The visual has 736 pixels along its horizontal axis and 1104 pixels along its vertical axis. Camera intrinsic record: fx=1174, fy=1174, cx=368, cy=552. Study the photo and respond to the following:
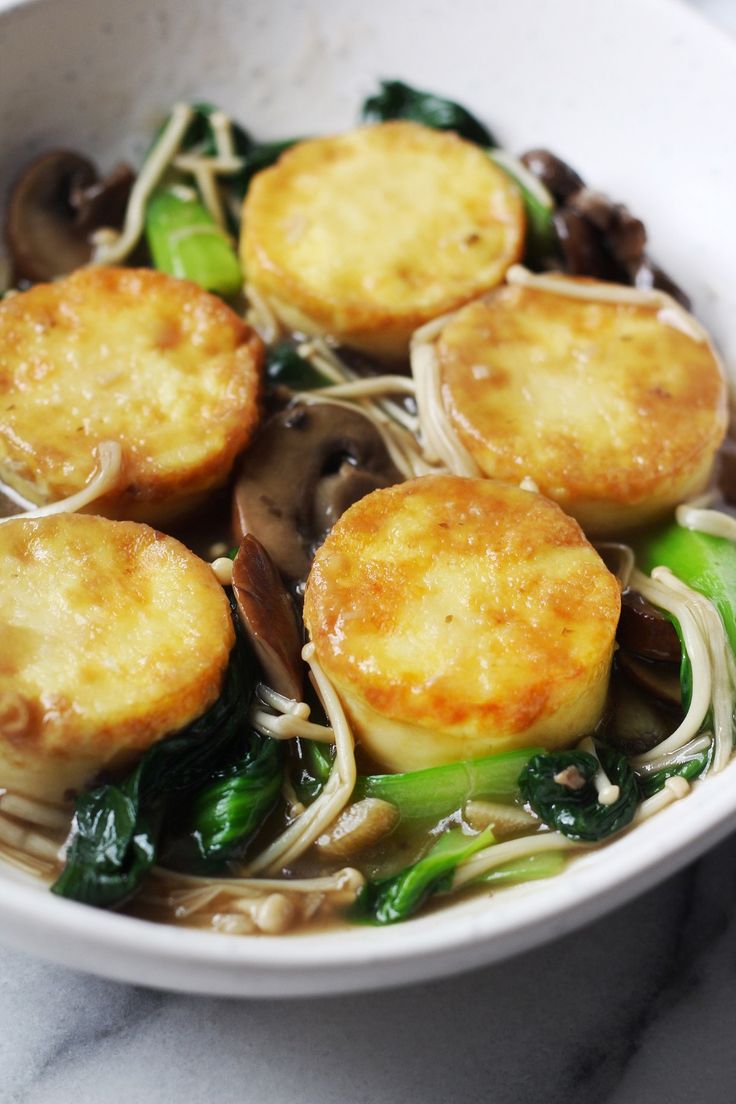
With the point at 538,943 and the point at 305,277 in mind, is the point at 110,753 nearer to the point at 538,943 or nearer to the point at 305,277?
the point at 538,943

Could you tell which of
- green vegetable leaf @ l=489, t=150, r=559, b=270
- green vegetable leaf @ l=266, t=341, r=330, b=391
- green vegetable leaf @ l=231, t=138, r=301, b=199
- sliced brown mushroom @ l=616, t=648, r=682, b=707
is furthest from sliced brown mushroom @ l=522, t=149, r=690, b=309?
sliced brown mushroom @ l=616, t=648, r=682, b=707

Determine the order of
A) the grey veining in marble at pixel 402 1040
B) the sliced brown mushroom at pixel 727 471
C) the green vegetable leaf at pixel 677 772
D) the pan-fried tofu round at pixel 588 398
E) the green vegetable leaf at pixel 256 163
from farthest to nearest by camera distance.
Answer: the green vegetable leaf at pixel 256 163
the sliced brown mushroom at pixel 727 471
the pan-fried tofu round at pixel 588 398
the green vegetable leaf at pixel 677 772
the grey veining in marble at pixel 402 1040

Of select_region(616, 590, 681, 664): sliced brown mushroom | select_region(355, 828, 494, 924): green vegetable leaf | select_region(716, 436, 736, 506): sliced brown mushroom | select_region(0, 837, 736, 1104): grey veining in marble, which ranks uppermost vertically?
select_region(716, 436, 736, 506): sliced brown mushroom

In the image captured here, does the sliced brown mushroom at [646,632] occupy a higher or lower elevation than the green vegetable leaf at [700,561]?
lower

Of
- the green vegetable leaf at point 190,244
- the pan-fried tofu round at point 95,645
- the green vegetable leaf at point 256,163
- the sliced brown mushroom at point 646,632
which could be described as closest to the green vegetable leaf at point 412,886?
the pan-fried tofu round at point 95,645

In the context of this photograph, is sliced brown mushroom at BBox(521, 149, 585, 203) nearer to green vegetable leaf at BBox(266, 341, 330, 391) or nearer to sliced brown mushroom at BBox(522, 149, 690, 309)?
sliced brown mushroom at BBox(522, 149, 690, 309)

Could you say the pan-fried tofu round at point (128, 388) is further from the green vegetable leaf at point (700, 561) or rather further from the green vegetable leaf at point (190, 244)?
the green vegetable leaf at point (700, 561)

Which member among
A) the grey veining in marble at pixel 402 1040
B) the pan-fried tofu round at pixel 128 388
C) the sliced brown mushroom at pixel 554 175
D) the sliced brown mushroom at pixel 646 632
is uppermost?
the sliced brown mushroom at pixel 554 175
